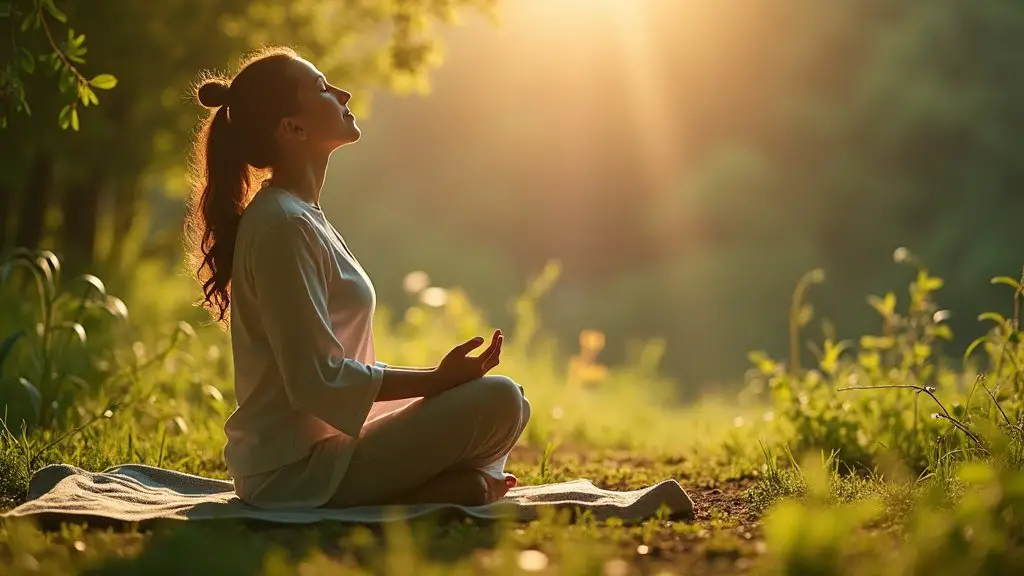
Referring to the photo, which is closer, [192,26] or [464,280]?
[192,26]

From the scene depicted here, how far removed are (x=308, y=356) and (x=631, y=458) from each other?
8.71 ft

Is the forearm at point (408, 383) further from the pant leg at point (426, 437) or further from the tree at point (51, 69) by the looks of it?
the tree at point (51, 69)

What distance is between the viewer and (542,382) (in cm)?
859

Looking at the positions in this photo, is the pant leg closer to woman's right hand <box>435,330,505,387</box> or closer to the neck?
woman's right hand <box>435,330,505,387</box>

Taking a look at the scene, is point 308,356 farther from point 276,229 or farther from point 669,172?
point 669,172

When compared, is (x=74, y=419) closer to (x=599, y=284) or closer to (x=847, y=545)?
(x=847, y=545)

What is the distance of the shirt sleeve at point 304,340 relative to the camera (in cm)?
321

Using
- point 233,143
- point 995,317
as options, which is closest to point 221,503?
point 233,143

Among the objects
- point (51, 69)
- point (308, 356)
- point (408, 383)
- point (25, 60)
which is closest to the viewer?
point (308, 356)

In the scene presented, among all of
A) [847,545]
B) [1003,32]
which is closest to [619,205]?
[1003,32]

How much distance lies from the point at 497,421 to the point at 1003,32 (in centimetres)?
1871

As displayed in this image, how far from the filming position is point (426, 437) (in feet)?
11.0

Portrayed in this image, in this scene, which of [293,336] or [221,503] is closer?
[293,336]

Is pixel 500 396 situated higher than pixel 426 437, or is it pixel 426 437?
pixel 500 396
